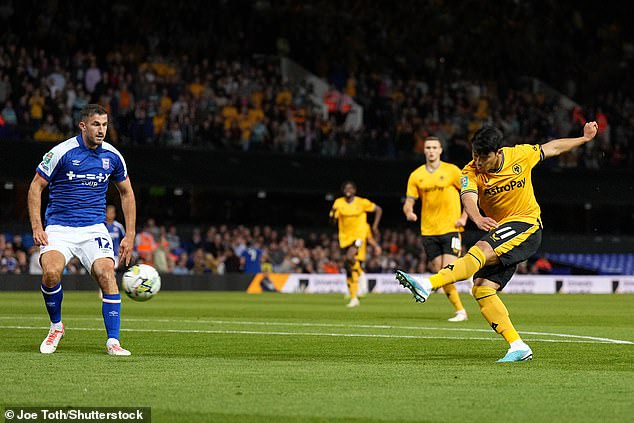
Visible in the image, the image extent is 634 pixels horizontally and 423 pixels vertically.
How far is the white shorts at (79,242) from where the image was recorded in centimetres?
1215

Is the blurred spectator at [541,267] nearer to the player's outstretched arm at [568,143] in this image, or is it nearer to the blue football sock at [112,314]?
the player's outstretched arm at [568,143]

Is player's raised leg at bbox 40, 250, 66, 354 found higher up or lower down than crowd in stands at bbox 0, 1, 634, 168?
lower down

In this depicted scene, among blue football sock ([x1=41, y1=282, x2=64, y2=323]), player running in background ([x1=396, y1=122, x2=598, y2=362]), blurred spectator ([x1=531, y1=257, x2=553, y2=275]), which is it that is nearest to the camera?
player running in background ([x1=396, y1=122, x2=598, y2=362])

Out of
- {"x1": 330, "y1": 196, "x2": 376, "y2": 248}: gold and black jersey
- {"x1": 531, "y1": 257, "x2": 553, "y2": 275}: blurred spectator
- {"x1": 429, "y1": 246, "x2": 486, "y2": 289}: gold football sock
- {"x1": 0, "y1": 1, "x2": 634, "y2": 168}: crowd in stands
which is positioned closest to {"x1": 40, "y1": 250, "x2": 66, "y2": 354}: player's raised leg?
{"x1": 429, "y1": 246, "x2": 486, "y2": 289}: gold football sock

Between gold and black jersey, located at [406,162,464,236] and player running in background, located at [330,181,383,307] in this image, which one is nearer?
gold and black jersey, located at [406,162,464,236]

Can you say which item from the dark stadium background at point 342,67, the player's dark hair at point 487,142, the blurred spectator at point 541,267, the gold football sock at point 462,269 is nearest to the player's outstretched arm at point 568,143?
the player's dark hair at point 487,142

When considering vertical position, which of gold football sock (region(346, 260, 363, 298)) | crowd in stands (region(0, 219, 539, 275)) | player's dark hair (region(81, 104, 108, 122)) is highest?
player's dark hair (region(81, 104, 108, 122))

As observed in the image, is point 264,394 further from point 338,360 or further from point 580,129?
point 580,129

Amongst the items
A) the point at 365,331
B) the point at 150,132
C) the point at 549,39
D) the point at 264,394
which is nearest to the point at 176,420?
the point at 264,394

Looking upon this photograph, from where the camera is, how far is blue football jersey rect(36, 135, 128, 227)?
12117mm

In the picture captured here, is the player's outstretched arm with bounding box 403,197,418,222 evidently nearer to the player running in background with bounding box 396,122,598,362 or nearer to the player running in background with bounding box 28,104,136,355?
the player running in background with bounding box 396,122,598,362

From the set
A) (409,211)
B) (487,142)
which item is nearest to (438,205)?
(409,211)

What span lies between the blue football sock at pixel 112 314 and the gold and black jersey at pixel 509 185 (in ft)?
11.8

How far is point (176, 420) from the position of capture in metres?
7.42
